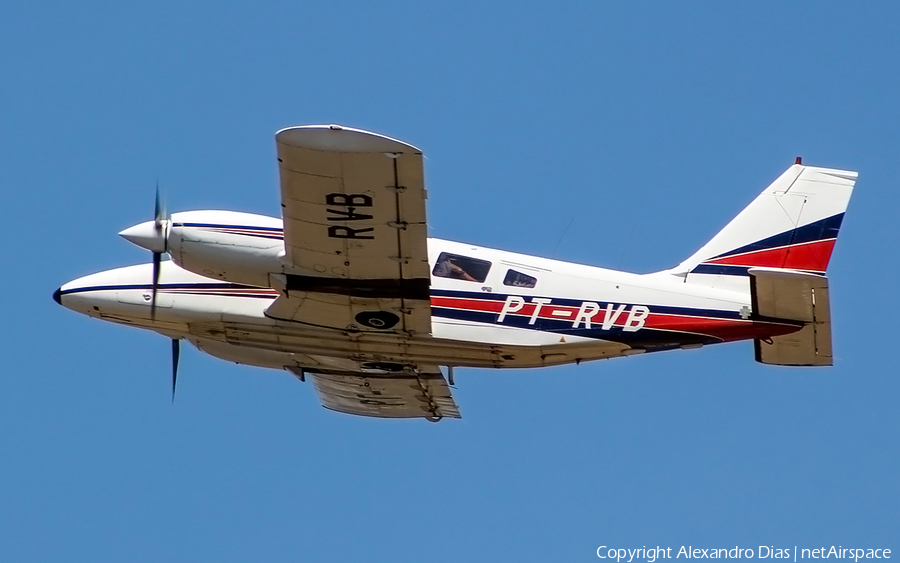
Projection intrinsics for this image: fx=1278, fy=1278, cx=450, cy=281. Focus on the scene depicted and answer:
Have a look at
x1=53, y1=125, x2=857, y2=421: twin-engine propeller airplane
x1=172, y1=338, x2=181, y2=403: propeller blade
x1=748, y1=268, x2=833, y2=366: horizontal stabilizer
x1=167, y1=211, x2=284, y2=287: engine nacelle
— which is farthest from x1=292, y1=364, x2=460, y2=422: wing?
x1=748, y1=268, x2=833, y2=366: horizontal stabilizer

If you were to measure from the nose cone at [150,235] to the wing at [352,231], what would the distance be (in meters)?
2.39

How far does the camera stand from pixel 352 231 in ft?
75.8

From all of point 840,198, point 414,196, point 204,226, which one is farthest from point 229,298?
point 840,198

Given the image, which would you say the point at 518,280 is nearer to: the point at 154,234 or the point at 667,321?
the point at 667,321

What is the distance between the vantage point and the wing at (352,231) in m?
21.7

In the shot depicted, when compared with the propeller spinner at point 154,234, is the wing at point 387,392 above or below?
below

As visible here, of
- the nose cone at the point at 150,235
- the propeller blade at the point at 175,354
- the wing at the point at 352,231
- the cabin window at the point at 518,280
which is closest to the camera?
the wing at the point at 352,231

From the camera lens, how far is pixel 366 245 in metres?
23.3

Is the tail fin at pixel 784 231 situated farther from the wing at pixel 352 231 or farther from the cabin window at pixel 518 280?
the wing at pixel 352 231

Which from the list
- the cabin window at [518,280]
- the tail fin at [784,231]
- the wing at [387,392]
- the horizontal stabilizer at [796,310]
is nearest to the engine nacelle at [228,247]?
the wing at [387,392]

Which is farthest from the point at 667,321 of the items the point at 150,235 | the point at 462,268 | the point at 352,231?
the point at 150,235

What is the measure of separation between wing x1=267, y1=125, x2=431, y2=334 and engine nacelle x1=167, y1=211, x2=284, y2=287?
18.3 inches

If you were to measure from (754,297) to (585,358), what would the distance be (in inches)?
136

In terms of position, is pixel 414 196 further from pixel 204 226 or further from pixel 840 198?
pixel 840 198
